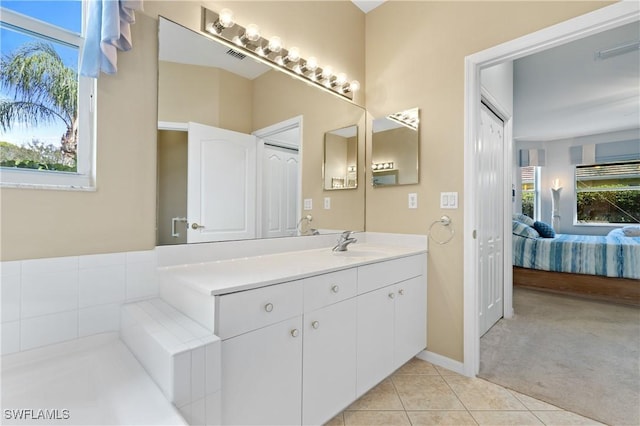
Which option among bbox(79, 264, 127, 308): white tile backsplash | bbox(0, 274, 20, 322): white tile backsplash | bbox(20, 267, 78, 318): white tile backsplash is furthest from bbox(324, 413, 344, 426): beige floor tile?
bbox(0, 274, 20, 322): white tile backsplash

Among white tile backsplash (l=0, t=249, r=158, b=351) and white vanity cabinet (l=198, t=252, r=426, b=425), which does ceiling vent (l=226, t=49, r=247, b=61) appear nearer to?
white tile backsplash (l=0, t=249, r=158, b=351)

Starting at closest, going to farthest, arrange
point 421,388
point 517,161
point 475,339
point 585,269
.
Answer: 1. point 421,388
2. point 475,339
3. point 585,269
4. point 517,161

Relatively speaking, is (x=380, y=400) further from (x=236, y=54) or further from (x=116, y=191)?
(x=236, y=54)

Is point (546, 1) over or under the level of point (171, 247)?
over

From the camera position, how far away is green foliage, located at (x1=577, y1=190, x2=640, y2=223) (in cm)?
576

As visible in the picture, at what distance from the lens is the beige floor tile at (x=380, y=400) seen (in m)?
1.64

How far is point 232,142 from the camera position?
172 centimetres

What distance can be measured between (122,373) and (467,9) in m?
2.73

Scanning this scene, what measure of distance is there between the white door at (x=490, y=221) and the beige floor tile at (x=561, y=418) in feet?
3.02

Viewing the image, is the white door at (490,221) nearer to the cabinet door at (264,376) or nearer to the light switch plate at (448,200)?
the light switch plate at (448,200)

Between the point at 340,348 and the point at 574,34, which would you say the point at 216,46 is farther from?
the point at 574,34

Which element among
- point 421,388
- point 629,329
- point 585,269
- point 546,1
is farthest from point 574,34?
point 585,269

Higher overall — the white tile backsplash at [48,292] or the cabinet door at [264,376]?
the white tile backsplash at [48,292]

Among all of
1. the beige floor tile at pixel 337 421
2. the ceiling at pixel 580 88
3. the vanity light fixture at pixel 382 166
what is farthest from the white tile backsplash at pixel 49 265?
the ceiling at pixel 580 88
